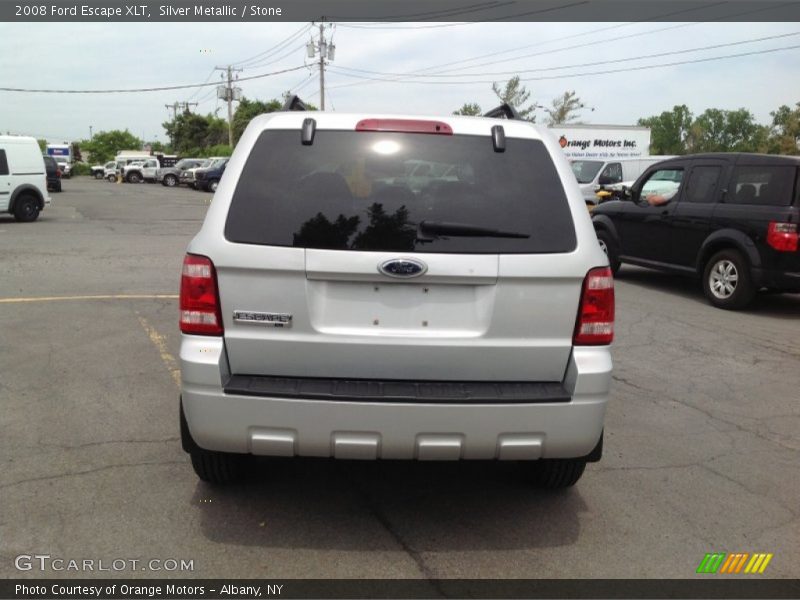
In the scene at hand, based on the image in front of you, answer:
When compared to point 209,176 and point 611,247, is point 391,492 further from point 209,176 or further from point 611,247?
point 209,176

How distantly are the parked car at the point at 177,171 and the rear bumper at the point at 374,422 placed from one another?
147ft

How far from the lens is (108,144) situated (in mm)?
106938

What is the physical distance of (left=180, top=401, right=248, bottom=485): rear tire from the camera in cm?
324

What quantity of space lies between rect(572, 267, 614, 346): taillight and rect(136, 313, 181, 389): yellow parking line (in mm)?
3089

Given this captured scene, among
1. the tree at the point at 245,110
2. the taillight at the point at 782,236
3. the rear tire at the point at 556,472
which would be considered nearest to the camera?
the rear tire at the point at 556,472

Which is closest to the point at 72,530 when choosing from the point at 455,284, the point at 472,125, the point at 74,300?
the point at 455,284

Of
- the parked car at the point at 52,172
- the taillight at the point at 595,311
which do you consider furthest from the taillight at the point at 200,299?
the parked car at the point at 52,172

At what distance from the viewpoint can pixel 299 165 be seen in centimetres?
301

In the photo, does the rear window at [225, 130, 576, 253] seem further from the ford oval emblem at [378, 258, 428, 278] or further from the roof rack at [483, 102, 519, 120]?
the roof rack at [483, 102, 519, 120]

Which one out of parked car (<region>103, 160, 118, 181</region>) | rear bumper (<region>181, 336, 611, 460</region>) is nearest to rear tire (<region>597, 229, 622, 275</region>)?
rear bumper (<region>181, 336, 611, 460</region>)

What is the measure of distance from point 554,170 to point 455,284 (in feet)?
2.43

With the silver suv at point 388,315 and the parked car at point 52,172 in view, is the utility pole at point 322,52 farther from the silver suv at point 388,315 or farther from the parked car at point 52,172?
the silver suv at point 388,315

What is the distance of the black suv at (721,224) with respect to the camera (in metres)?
8.02

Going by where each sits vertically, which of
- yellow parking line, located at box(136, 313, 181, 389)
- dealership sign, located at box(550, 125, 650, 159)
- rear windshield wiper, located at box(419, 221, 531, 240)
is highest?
dealership sign, located at box(550, 125, 650, 159)
